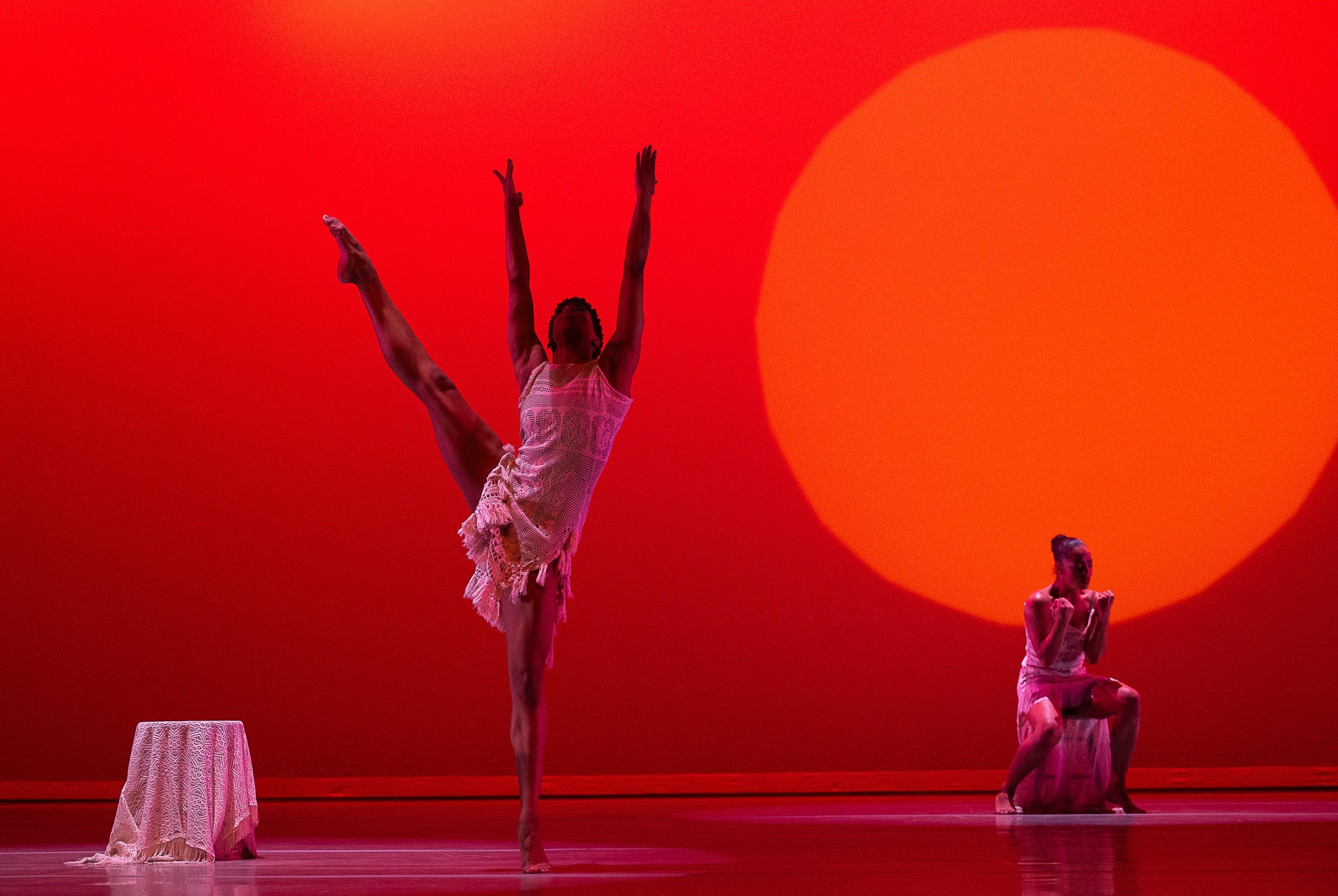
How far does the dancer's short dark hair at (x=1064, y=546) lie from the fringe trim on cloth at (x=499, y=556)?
7.47ft

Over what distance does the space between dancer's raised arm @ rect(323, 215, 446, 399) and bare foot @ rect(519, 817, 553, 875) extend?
0.97m

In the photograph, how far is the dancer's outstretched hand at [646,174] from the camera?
10.6ft

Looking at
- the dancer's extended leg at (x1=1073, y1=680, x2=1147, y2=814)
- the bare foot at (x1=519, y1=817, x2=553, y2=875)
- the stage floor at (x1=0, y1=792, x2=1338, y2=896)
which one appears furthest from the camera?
the dancer's extended leg at (x1=1073, y1=680, x2=1147, y2=814)

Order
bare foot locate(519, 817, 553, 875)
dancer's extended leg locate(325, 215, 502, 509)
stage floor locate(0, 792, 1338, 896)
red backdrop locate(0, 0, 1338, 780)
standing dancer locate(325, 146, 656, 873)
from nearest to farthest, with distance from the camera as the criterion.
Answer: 1. stage floor locate(0, 792, 1338, 896)
2. bare foot locate(519, 817, 553, 875)
3. standing dancer locate(325, 146, 656, 873)
4. dancer's extended leg locate(325, 215, 502, 509)
5. red backdrop locate(0, 0, 1338, 780)

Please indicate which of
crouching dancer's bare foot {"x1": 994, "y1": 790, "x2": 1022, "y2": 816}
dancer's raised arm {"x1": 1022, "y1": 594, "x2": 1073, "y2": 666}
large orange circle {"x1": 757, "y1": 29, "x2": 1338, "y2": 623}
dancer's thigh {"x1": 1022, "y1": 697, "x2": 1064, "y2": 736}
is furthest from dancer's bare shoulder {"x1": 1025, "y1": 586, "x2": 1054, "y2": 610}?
large orange circle {"x1": 757, "y1": 29, "x2": 1338, "y2": 623}

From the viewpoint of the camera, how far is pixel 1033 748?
478 cm

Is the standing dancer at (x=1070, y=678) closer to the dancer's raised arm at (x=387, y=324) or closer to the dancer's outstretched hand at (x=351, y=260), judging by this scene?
the dancer's raised arm at (x=387, y=324)

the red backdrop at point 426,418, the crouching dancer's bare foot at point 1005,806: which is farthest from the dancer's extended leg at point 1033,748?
the red backdrop at point 426,418

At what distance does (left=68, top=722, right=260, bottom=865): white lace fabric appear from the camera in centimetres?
348

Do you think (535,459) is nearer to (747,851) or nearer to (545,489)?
(545,489)

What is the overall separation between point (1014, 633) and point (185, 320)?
371 centimetres

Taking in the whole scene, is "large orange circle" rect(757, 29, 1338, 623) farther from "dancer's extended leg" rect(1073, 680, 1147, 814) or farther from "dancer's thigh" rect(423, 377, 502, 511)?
"dancer's thigh" rect(423, 377, 502, 511)

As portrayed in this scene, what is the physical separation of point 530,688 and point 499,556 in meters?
0.28

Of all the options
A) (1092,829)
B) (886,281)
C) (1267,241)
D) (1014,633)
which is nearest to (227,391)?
(886,281)
